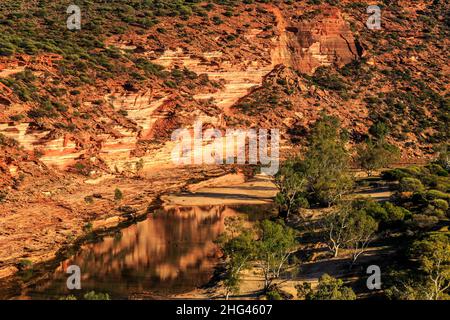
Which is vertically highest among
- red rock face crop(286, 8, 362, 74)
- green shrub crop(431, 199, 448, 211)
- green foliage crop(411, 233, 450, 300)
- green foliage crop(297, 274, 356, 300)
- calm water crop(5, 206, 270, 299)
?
red rock face crop(286, 8, 362, 74)

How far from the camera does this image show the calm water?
3556 cm

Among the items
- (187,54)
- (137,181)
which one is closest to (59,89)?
(137,181)

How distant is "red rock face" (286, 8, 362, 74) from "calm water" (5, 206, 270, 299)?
1827 inches

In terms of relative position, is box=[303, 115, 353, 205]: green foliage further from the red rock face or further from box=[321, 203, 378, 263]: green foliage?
the red rock face

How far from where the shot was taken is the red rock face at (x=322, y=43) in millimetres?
93838

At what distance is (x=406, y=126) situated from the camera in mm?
85188

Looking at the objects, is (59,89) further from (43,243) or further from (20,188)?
(43,243)

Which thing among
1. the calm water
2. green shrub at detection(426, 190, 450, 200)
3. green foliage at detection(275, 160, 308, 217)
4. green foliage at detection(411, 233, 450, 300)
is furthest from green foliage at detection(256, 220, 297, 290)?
green shrub at detection(426, 190, 450, 200)

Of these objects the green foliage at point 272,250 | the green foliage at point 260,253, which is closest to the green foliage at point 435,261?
the green foliage at point 272,250

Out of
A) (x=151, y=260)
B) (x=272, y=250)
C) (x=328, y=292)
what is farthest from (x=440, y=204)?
(x=151, y=260)

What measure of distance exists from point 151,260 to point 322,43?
212 feet

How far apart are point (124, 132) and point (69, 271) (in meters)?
30.5

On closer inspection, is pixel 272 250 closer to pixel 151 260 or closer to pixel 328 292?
pixel 328 292

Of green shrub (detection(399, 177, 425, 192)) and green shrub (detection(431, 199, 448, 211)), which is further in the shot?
green shrub (detection(399, 177, 425, 192))
